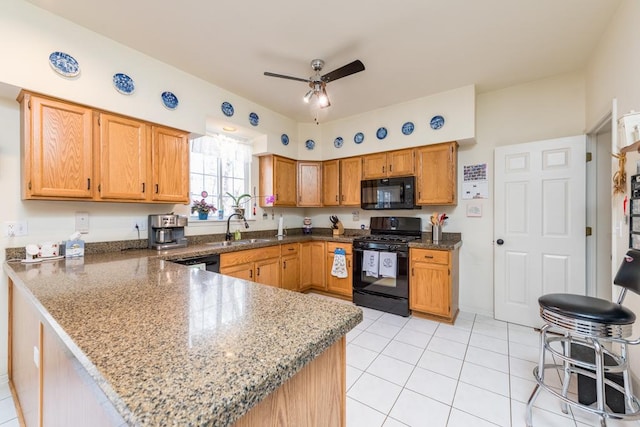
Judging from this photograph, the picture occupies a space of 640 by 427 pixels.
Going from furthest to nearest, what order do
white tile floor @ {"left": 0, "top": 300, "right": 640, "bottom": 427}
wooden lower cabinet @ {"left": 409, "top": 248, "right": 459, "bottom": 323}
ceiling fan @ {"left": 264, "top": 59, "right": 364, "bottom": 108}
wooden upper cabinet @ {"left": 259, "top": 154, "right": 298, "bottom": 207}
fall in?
wooden upper cabinet @ {"left": 259, "top": 154, "right": 298, "bottom": 207}, wooden lower cabinet @ {"left": 409, "top": 248, "right": 459, "bottom": 323}, ceiling fan @ {"left": 264, "top": 59, "right": 364, "bottom": 108}, white tile floor @ {"left": 0, "top": 300, "right": 640, "bottom": 427}

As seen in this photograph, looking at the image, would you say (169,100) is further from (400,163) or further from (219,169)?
(400,163)

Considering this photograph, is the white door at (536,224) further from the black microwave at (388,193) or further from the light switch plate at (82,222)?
the light switch plate at (82,222)

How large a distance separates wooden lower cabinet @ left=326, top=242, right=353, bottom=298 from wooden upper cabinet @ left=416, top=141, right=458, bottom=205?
3.78ft

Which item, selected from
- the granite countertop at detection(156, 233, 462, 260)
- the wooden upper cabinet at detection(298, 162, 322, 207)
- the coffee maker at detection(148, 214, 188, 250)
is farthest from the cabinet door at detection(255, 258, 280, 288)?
the wooden upper cabinet at detection(298, 162, 322, 207)

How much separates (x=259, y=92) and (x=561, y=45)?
3.03 m

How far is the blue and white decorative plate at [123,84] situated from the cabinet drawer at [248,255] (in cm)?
171

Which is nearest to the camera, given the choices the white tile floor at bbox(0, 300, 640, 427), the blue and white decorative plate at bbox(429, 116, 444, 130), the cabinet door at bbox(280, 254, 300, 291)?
the white tile floor at bbox(0, 300, 640, 427)

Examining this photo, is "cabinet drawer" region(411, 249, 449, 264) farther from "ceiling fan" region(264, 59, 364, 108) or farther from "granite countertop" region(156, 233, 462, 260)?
"ceiling fan" region(264, 59, 364, 108)

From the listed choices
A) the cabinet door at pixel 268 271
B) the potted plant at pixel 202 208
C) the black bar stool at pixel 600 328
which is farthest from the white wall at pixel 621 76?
the potted plant at pixel 202 208

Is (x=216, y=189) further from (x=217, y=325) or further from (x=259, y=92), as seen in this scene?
(x=217, y=325)

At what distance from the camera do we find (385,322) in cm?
304

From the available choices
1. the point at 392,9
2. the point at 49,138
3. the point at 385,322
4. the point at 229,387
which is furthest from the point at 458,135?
the point at 49,138

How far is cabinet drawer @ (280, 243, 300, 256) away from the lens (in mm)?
3563

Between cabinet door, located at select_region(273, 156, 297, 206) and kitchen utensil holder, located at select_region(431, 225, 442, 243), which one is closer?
kitchen utensil holder, located at select_region(431, 225, 442, 243)
